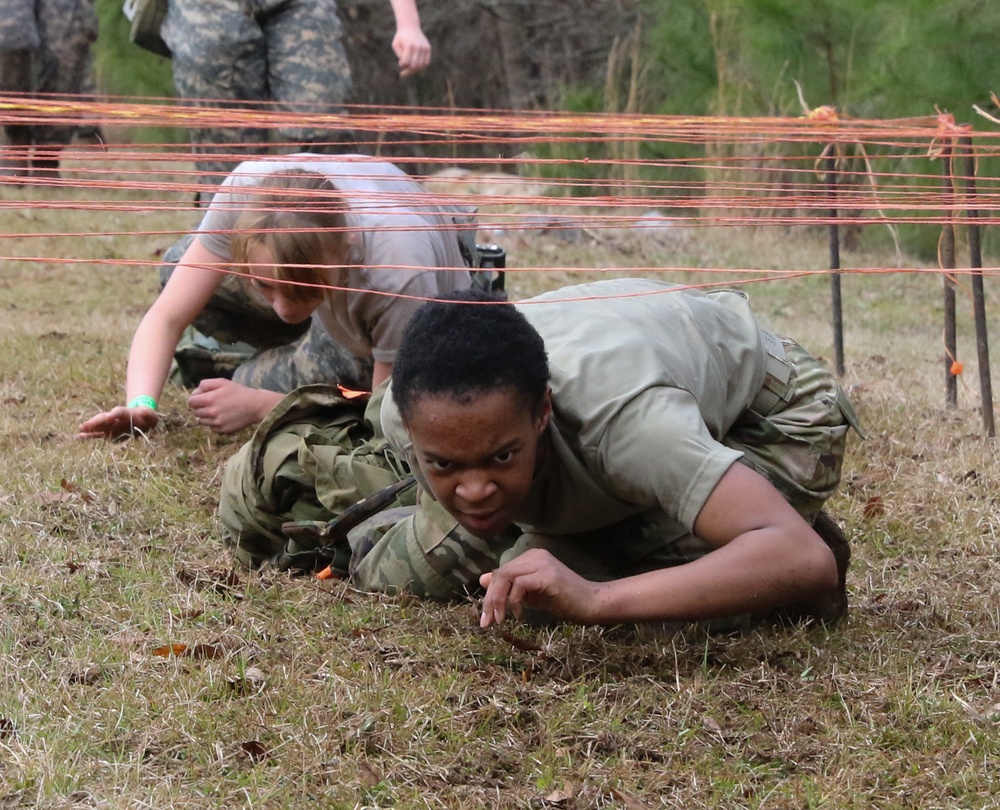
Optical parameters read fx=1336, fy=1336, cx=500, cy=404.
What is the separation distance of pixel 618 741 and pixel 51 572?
1.46 m

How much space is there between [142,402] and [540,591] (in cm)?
225

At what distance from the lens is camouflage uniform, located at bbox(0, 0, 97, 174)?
8.73m

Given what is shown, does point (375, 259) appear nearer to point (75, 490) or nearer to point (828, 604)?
point (75, 490)

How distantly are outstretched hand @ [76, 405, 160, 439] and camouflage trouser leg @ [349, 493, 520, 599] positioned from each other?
4.43 ft

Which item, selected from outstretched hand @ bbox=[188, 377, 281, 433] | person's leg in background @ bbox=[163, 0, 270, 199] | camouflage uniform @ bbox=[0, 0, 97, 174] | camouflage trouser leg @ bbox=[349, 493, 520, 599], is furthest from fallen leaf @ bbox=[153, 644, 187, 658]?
camouflage uniform @ bbox=[0, 0, 97, 174]

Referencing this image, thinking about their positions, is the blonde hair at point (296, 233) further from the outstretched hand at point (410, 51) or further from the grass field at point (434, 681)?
the outstretched hand at point (410, 51)

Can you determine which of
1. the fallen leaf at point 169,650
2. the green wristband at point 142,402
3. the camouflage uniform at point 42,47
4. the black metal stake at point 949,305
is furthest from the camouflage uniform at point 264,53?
the fallen leaf at point 169,650

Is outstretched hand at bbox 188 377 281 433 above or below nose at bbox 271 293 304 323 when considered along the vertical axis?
below

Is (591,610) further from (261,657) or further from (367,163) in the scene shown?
(367,163)

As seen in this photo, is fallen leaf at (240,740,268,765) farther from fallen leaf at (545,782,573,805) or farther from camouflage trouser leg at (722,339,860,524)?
camouflage trouser leg at (722,339,860,524)

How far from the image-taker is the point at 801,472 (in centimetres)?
285

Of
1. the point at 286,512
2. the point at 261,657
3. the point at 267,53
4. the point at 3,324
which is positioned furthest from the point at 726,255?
the point at 261,657

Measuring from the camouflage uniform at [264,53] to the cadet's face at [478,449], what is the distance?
3.80 metres

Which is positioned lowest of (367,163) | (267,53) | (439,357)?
(439,357)
